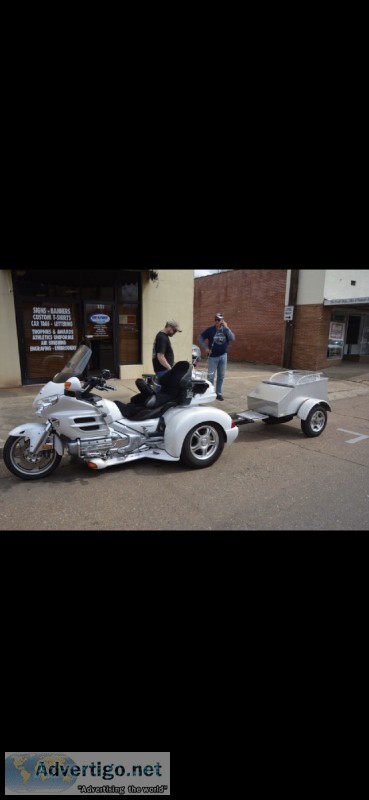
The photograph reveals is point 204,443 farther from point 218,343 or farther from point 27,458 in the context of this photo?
point 218,343

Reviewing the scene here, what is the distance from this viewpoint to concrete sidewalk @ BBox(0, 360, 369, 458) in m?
6.53

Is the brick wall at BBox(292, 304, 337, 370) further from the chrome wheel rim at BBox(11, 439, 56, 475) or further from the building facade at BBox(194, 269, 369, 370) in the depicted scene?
the chrome wheel rim at BBox(11, 439, 56, 475)

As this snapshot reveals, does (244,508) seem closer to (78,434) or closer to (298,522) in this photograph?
(298,522)

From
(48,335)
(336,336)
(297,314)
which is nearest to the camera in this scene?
(48,335)

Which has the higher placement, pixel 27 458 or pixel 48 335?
pixel 48 335

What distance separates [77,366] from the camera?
4418mm

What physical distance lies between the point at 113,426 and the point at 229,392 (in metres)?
5.06

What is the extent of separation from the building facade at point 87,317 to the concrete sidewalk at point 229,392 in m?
0.62

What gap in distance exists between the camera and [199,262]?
1.67 metres

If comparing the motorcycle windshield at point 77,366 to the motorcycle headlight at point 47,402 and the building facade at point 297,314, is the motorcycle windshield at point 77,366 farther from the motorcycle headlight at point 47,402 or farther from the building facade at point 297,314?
the building facade at point 297,314

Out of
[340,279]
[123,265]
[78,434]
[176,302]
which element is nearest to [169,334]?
[78,434]

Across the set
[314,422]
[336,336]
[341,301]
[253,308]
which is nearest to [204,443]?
[314,422]

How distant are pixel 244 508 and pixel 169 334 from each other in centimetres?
314

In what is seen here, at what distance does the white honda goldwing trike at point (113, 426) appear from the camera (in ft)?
13.7
